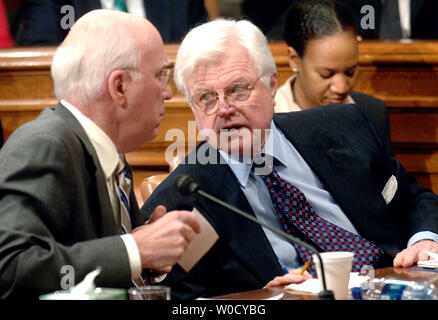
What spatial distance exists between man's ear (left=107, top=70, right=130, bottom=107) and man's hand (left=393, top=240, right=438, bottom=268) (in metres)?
0.95

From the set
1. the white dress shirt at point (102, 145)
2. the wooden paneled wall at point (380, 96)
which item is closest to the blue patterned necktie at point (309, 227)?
the white dress shirt at point (102, 145)

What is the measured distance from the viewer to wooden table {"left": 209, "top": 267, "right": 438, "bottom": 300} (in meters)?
1.85

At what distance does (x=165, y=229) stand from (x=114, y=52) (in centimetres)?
53

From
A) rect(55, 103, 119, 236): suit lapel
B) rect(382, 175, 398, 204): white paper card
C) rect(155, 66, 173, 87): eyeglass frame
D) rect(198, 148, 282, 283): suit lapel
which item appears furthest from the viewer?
rect(382, 175, 398, 204): white paper card

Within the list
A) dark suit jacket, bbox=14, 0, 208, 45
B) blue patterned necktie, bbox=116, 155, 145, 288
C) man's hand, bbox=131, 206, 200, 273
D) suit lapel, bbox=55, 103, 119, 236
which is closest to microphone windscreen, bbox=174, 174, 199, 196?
man's hand, bbox=131, 206, 200, 273

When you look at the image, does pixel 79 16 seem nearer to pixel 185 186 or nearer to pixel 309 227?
pixel 309 227

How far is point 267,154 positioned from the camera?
2574 mm

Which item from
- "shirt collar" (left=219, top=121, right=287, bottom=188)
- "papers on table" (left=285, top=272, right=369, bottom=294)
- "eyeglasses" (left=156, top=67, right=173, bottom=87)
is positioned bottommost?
"papers on table" (left=285, top=272, right=369, bottom=294)

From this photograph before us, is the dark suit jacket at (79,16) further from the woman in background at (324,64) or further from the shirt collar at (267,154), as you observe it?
the shirt collar at (267,154)

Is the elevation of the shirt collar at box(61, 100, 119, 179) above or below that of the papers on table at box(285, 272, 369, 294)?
above

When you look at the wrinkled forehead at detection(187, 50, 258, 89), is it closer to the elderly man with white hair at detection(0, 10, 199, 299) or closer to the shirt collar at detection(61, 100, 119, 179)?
the elderly man with white hair at detection(0, 10, 199, 299)

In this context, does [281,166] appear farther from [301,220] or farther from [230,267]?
[230,267]

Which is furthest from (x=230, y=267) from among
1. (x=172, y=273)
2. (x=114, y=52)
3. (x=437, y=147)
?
(x=437, y=147)

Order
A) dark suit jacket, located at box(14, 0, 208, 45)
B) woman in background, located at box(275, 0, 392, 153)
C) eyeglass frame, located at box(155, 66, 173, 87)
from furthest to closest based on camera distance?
dark suit jacket, located at box(14, 0, 208, 45)
woman in background, located at box(275, 0, 392, 153)
eyeglass frame, located at box(155, 66, 173, 87)
